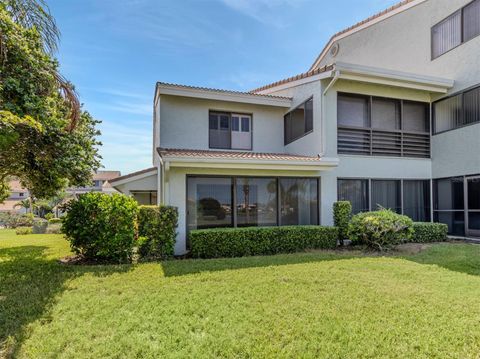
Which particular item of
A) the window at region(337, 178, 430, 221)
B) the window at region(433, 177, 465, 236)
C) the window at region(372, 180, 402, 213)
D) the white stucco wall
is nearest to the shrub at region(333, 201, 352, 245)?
the window at region(337, 178, 430, 221)

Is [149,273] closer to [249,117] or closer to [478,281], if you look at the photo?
[478,281]

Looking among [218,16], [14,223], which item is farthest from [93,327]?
[14,223]

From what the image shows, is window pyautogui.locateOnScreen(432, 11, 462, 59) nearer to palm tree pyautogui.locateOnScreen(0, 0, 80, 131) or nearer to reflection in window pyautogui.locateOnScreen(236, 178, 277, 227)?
reflection in window pyautogui.locateOnScreen(236, 178, 277, 227)

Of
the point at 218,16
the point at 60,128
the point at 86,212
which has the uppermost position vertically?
the point at 218,16

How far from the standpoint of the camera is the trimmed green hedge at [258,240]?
10.4 metres

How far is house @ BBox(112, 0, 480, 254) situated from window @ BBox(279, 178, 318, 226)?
43mm

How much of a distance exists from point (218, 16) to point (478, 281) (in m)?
14.1

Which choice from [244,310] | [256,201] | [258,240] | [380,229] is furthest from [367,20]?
[244,310]

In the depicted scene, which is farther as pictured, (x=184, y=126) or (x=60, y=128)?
(x=184, y=126)

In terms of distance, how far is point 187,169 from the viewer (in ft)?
36.9

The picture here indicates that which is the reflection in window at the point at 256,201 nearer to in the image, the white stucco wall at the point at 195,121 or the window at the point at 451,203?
the white stucco wall at the point at 195,121

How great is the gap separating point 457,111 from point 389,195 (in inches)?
190

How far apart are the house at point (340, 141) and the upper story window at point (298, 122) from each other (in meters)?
0.05

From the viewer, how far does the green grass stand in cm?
429
